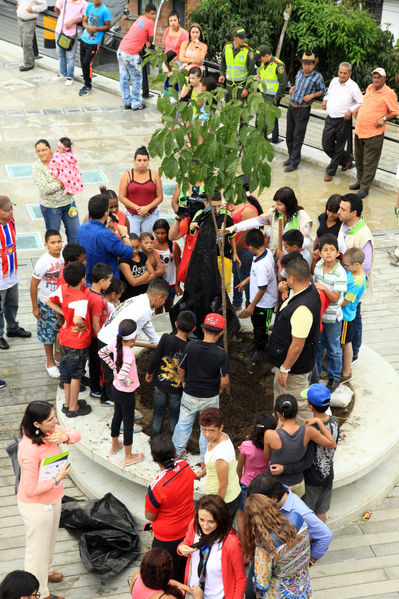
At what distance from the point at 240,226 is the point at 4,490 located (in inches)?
129

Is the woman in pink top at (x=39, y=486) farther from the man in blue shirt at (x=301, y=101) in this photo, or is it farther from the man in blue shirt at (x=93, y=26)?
the man in blue shirt at (x=93, y=26)

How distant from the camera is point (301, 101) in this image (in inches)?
477

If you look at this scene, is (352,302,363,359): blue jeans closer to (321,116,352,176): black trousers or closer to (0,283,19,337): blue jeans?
(0,283,19,337): blue jeans

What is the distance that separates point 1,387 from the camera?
7500mm

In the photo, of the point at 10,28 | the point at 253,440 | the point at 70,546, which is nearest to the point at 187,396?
the point at 253,440

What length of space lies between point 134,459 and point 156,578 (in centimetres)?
199

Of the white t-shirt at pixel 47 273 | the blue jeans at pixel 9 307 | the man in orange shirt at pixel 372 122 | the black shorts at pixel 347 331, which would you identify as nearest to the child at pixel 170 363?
the white t-shirt at pixel 47 273

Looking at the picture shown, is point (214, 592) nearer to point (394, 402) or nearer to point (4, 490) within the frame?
point (4, 490)

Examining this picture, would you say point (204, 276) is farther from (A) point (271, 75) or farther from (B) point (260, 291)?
(A) point (271, 75)

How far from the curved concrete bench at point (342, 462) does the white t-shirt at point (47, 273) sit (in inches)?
39.4

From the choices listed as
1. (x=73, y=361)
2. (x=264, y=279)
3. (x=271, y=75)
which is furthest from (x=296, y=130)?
(x=73, y=361)

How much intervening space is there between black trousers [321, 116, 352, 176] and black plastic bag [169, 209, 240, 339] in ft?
19.0

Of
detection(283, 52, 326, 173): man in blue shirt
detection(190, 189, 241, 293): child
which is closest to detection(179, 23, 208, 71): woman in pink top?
detection(283, 52, 326, 173): man in blue shirt

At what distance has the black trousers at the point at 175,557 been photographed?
16.3 ft
